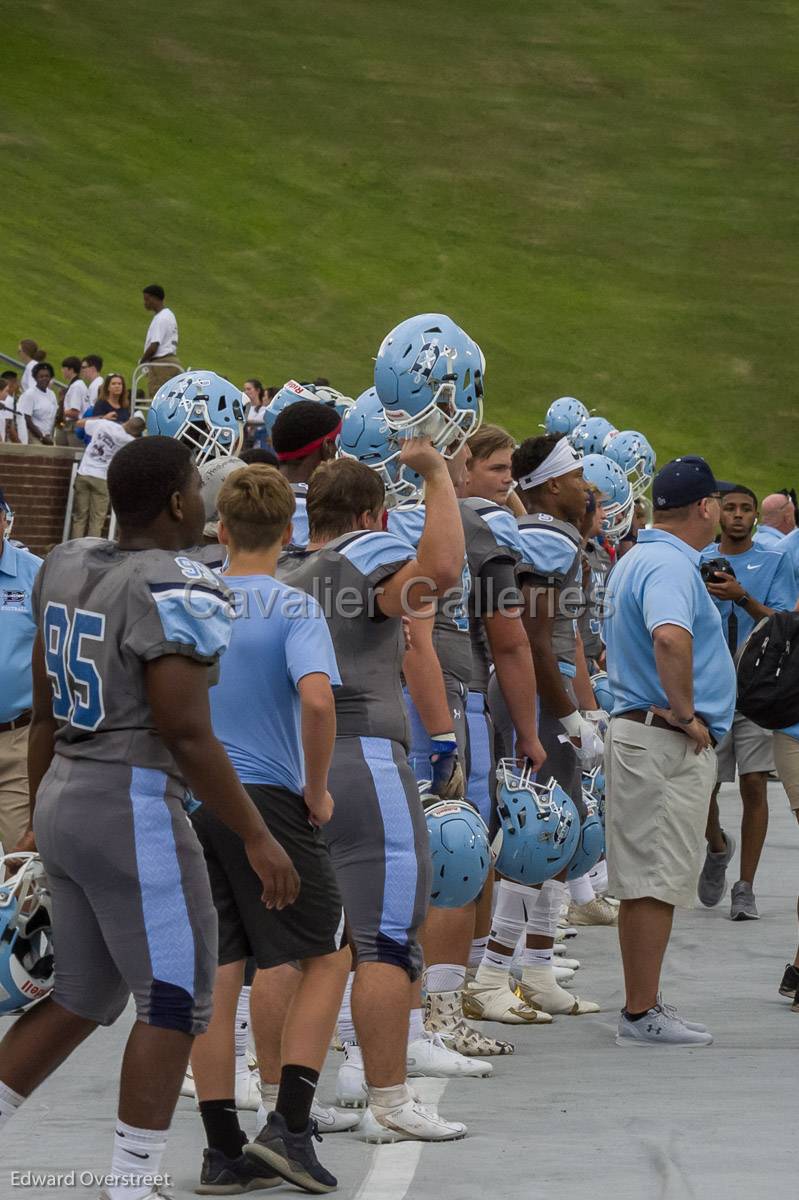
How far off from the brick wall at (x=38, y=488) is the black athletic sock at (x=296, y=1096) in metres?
14.3

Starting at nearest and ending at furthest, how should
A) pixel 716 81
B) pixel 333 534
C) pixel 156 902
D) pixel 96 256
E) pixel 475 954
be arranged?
pixel 156 902
pixel 333 534
pixel 475 954
pixel 96 256
pixel 716 81

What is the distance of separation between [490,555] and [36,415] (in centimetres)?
1646

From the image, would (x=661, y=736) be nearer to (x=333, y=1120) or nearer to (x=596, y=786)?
(x=596, y=786)

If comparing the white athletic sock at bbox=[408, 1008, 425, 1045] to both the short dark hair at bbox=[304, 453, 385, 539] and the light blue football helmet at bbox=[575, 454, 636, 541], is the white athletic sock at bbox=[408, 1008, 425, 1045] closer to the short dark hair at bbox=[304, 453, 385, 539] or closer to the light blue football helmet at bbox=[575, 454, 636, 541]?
the short dark hair at bbox=[304, 453, 385, 539]

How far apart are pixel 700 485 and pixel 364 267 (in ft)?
149

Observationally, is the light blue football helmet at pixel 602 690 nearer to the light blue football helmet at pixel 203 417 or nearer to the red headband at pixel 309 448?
the light blue football helmet at pixel 203 417

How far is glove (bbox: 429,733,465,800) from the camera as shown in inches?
245

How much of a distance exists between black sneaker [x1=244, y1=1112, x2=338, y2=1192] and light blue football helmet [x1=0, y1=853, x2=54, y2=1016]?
0.81 metres

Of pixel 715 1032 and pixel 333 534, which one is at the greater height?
pixel 333 534

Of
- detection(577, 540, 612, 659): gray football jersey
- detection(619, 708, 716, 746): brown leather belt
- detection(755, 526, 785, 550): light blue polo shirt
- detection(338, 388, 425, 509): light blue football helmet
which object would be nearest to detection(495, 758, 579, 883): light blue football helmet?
detection(619, 708, 716, 746): brown leather belt

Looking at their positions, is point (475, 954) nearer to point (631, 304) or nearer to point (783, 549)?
point (783, 549)

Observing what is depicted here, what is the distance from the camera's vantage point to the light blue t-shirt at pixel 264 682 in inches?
195

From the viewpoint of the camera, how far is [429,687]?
602 centimetres

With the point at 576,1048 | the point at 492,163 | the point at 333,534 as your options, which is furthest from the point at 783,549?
the point at 492,163
